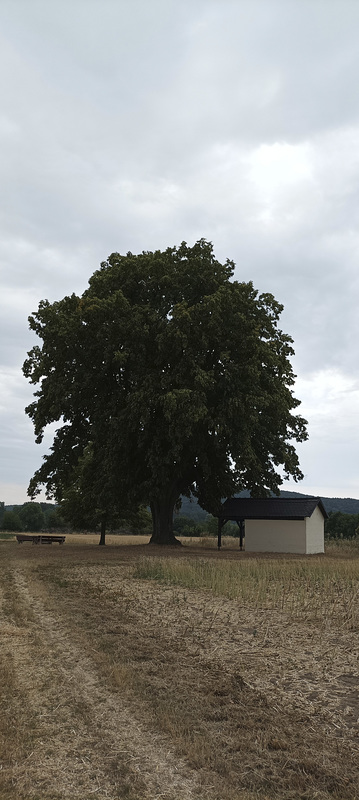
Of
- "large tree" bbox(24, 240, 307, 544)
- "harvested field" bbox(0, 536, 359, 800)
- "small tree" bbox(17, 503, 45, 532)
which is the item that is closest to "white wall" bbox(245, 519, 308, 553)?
"large tree" bbox(24, 240, 307, 544)

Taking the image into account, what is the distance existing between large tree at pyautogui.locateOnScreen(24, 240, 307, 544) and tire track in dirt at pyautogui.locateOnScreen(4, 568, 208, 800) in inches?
891

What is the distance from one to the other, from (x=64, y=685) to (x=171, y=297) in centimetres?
3100

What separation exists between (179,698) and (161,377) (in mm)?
27226

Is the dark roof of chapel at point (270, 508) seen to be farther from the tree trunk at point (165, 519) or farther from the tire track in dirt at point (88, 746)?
the tire track in dirt at point (88, 746)

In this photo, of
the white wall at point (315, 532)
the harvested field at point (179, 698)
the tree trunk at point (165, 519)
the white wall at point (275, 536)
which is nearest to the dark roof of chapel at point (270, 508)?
the white wall at point (275, 536)

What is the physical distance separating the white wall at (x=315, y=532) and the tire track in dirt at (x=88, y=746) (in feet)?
116

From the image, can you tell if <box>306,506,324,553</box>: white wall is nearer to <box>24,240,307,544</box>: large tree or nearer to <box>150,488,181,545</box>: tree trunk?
<box>24,240,307,544</box>: large tree

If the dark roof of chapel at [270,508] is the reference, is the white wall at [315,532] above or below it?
below

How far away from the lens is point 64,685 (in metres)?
7.63

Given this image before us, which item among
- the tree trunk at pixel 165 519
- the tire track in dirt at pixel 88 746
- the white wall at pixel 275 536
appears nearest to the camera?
the tire track in dirt at pixel 88 746

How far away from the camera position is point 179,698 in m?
7.21

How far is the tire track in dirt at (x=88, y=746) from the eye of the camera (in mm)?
4883

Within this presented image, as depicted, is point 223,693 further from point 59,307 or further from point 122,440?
point 59,307

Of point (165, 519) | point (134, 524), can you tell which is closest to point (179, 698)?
point (165, 519)
